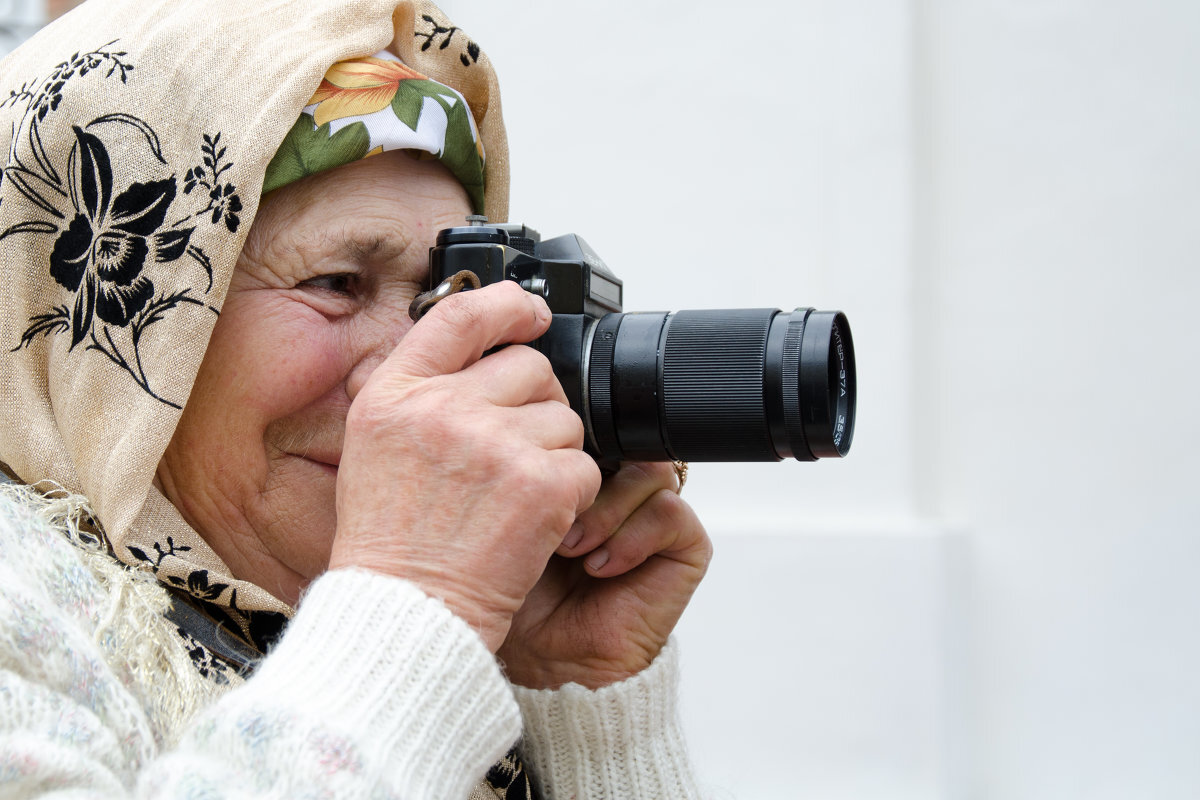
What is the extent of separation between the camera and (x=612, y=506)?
1008mm

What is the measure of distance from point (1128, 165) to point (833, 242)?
412 millimetres

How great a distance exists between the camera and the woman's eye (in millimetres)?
935

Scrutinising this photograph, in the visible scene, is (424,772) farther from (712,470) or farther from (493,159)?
(712,470)

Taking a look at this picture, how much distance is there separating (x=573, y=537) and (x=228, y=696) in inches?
16.1

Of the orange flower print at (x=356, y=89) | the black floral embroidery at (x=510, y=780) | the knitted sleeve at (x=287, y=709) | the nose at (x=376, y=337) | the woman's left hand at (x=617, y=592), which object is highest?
the orange flower print at (x=356, y=89)

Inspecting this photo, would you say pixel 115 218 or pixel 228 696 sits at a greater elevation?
pixel 115 218

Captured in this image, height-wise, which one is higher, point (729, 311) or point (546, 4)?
point (546, 4)

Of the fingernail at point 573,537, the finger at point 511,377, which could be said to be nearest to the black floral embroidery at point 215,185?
the finger at point 511,377

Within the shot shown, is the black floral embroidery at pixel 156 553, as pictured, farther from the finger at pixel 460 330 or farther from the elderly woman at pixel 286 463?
the finger at pixel 460 330

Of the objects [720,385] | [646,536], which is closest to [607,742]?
[646,536]

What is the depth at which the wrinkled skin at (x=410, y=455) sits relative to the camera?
0.74 m

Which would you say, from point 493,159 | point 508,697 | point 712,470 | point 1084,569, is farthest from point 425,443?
point 1084,569

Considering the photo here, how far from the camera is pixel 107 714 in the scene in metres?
0.68

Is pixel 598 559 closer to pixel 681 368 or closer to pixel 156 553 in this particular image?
pixel 681 368
